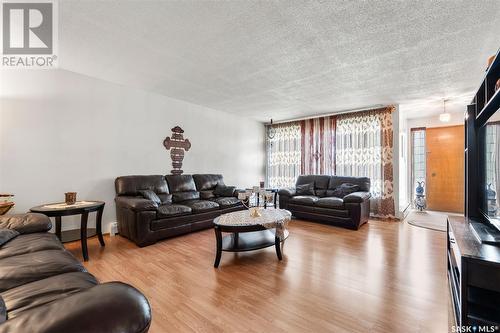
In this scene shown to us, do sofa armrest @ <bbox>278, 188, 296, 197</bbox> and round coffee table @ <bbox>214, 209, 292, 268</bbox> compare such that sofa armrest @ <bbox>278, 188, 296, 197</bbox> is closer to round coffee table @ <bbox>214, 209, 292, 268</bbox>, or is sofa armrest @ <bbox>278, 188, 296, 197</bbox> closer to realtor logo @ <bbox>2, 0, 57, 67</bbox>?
round coffee table @ <bbox>214, 209, 292, 268</bbox>

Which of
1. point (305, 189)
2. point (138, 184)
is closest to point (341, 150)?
point (305, 189)

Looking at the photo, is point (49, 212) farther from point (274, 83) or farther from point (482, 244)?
point (482, 244)

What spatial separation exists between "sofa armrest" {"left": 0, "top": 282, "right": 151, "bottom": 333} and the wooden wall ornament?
163 inches

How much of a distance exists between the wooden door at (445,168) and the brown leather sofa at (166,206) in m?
5.15

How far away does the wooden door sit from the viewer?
5605 mm

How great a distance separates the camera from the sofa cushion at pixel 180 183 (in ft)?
14.4

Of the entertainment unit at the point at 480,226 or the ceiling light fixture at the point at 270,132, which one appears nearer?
the entertainment unit at the point at 480,226

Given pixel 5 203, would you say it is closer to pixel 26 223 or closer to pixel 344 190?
pixel 26 223

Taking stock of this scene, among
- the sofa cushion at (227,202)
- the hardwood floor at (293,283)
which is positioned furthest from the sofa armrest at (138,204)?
the sofa cushion at (227,202)

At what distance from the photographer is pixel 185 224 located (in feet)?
12.3

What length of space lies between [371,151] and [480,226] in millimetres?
3515

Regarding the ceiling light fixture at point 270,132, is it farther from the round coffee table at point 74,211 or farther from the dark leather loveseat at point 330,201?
the round coffee table at point 74,211

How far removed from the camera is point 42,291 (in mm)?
1213

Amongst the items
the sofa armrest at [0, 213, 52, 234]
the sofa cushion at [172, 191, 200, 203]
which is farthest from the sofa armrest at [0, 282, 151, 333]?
the sofa cushion at [172, 191, 200, 203]
